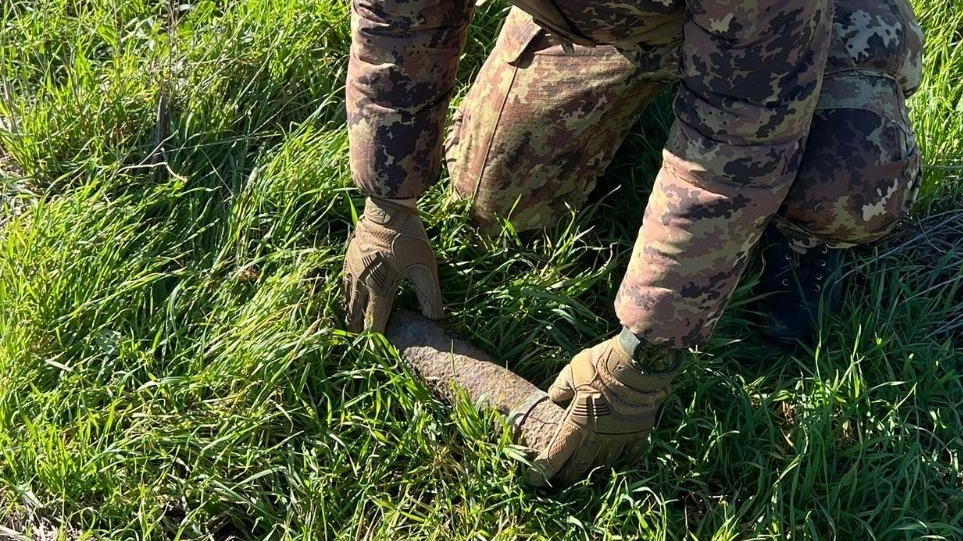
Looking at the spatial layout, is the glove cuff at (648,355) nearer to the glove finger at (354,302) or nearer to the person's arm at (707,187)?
the person's arm at (707,187)

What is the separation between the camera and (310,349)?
8.16 ft

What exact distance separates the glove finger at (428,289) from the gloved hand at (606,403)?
385 mm

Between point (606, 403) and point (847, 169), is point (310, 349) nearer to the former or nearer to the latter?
point (606, 403)

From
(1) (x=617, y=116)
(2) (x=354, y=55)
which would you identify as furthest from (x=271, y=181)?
(1) (x=617, y=116)

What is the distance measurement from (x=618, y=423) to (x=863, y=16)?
3.91 feet

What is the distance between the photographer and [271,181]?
279cm

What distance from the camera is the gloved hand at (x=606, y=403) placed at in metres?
2.17

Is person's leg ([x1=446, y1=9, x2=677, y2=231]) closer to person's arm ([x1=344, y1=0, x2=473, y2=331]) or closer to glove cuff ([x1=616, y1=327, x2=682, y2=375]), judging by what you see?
person's arm ([x1=344, y1=0, x2=473, y2=331])

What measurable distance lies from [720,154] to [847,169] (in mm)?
592

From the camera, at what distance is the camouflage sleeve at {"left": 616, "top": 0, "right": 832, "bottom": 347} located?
1.81 m

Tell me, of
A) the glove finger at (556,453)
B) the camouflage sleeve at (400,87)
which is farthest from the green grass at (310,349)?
the camouflage sleeve at (400,87)

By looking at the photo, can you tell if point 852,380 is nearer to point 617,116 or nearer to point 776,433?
point 776,433

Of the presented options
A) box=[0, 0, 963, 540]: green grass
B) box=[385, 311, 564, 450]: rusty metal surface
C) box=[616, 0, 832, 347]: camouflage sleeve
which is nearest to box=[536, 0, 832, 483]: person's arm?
box=[616, 0, 832, 347]: camouflage sleeve

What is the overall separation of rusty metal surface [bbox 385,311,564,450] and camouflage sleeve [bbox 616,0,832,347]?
1.26ft
